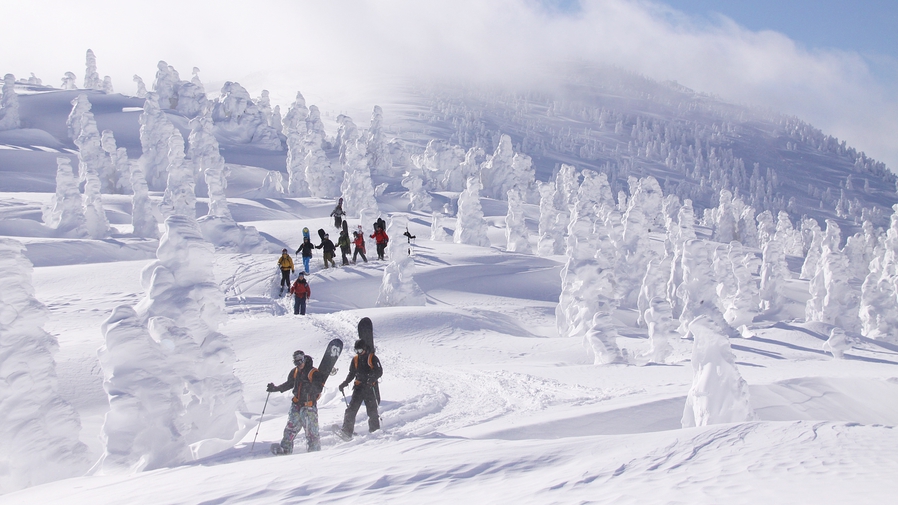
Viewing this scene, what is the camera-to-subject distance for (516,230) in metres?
46.4

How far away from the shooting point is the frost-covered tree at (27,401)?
7816 mm

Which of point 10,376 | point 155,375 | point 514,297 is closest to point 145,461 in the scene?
point 155,375

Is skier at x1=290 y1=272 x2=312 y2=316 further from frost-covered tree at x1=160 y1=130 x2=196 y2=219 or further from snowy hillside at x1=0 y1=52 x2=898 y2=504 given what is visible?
frost-covered tree at x1=160 y1=130 x2=196 y2=219

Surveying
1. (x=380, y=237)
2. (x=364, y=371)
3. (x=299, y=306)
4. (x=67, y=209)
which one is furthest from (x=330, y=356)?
(x=67, y=209)

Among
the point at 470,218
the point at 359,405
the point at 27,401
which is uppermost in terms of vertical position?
the point at 470,218

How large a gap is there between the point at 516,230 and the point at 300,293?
30691mm

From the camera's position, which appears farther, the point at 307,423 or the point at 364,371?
the point at 364,371

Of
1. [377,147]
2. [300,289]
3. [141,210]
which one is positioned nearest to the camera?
[300,289]

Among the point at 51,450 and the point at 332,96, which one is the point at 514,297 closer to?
the point at 51,450

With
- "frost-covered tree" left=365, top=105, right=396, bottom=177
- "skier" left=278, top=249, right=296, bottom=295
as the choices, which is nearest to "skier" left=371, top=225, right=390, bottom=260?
"skier" left=278, top=249, right=296, bottom=295

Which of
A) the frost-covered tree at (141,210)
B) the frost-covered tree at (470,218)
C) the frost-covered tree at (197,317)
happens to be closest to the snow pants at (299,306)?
the frost-covered tree at (197,317)

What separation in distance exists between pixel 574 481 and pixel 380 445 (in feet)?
9.08

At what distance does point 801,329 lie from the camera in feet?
82.5

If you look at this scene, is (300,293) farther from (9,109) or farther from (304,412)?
(9,109)
